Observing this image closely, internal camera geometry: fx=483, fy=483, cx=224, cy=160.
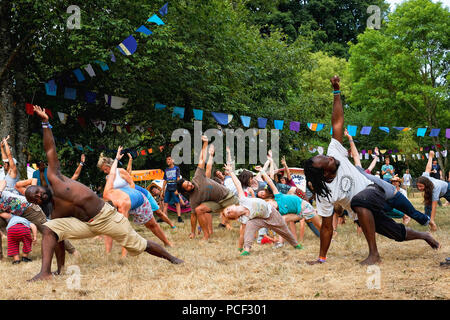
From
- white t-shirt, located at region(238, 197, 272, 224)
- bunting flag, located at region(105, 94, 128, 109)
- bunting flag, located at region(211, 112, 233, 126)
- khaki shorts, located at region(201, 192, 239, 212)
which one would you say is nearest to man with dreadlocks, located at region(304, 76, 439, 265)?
white t-shirt, located at region(238, 197, 272, 224)

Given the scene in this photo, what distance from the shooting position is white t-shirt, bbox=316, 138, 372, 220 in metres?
5.73

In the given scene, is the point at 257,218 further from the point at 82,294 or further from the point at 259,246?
the point at 82,294

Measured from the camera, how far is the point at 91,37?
11844 mm

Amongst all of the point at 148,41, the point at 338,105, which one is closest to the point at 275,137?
the point at 148,41

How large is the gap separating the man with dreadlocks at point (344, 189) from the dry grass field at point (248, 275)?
1.43ft

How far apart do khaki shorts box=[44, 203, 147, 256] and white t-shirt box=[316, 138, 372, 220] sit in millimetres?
2312

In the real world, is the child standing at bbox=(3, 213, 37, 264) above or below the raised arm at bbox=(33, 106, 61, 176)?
below

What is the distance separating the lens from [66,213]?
18.4 ft

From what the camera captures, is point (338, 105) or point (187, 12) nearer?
point (338, 105)

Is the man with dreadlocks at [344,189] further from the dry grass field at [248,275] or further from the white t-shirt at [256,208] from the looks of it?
the white t-shirt at [256,208]

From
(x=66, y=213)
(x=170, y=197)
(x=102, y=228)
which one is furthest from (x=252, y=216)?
(x=170, y=197)

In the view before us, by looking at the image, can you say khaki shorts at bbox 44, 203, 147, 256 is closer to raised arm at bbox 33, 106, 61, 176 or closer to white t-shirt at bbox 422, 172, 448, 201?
raised arm at bbox 33, 106, 61, 176
